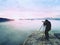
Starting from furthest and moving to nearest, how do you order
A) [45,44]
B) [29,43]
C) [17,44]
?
1. [17,44]
2. [29,43]
3. [45,44]

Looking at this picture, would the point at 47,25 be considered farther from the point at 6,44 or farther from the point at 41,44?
the point at 6,44

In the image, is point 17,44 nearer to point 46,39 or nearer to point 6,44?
point 6,44

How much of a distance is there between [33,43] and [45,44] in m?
1.36

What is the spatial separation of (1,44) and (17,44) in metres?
4.13

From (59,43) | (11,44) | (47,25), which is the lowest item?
(11,44)

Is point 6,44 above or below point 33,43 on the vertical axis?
below

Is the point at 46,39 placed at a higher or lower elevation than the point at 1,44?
higher

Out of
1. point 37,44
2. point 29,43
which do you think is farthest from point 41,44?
point 29,43

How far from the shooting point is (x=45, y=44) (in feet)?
44.0

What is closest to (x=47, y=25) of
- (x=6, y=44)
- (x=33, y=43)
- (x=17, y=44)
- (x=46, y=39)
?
(x=46, y=39)

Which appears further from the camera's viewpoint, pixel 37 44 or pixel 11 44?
pixel 11 44

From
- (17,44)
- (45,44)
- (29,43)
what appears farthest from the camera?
(17,44)

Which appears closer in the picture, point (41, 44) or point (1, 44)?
point (41, 44)

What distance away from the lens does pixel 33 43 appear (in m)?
14.1
